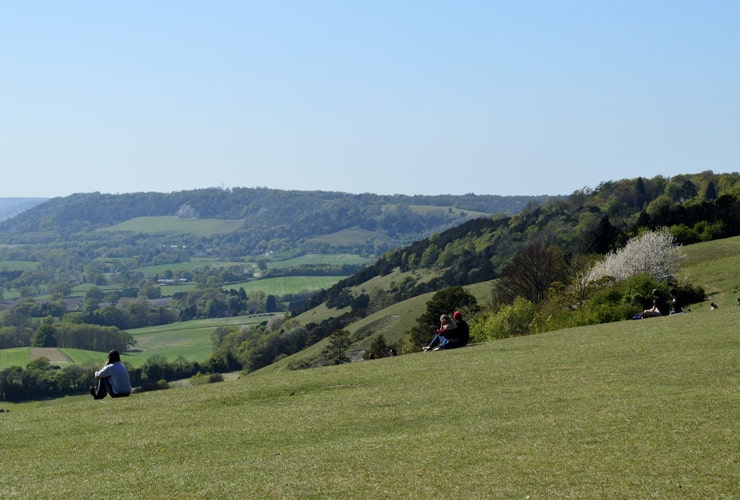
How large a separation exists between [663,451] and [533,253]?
276 feet

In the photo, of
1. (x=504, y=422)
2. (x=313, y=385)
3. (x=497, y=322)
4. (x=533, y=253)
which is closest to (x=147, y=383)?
(x=533, y=253)

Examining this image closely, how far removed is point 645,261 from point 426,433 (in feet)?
234

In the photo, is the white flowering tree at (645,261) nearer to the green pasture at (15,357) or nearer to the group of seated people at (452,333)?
the group of seated people at (452,333)

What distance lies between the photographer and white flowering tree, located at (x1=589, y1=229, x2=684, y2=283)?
82.8 metres

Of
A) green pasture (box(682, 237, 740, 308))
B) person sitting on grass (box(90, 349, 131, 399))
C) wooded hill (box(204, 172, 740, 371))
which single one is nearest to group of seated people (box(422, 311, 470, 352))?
person sitting on grass (box(90, 349, 131, 399))

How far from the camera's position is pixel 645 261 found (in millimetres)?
83688

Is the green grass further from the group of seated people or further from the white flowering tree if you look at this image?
the white flowering tree

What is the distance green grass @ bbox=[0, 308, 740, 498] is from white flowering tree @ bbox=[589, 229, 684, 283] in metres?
56.3

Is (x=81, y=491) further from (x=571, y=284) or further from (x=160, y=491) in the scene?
(x=571, y=284)

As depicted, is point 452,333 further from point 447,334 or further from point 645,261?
point 645,261

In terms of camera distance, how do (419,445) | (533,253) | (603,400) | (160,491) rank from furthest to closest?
(533,253), (603,400), (419,445), (160,491)

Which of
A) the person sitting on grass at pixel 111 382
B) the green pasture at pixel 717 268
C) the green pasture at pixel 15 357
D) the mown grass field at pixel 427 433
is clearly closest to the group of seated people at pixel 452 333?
the mown grass field at pixel 427 433

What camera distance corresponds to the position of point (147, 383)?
14588 cm

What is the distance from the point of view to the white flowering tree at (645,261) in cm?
8275
